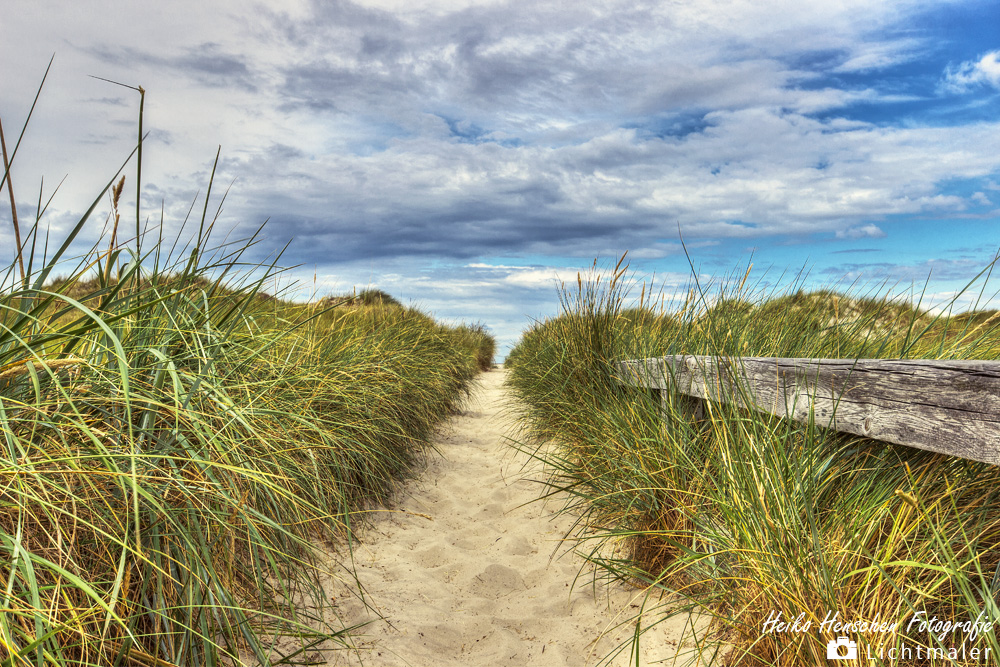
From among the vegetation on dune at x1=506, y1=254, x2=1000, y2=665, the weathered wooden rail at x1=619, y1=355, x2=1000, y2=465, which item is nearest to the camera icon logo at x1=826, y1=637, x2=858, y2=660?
the vegetation on dune at x1=506, y1=254, x2=1000, y2=665

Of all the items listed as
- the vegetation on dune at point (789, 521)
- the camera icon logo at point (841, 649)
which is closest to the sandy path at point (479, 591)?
the vegetation on dune at point (789, 521)

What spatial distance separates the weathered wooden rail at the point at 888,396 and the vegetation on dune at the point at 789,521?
0.13 m

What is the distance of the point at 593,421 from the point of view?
3.63 m

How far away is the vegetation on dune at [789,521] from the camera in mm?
1704

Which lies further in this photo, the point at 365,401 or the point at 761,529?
the point at 365,401

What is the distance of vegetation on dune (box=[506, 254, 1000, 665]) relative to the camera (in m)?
1.70

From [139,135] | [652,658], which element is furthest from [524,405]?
[139,135]

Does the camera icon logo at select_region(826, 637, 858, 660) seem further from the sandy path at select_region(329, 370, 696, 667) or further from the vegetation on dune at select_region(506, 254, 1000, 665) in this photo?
the sandy path at select_region(329, 370, 696, 667)

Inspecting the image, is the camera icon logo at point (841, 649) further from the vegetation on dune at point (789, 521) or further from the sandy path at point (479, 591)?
the sandy path at point (479, 591)

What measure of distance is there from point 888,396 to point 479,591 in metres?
2.14

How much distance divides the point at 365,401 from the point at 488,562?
1252 mm

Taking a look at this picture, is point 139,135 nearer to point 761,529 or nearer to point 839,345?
point 761,529

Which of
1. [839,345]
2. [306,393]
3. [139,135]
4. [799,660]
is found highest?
[139,135]

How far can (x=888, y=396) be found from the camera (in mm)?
2156
